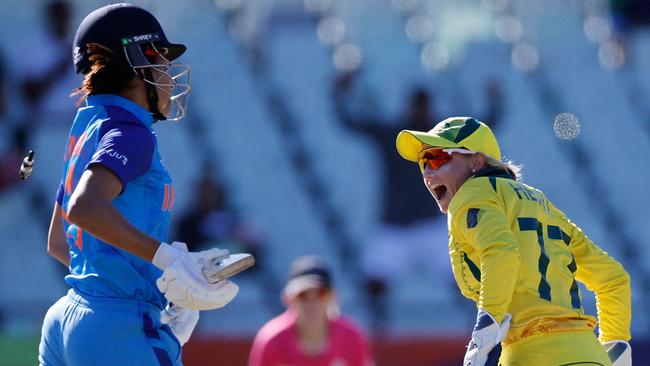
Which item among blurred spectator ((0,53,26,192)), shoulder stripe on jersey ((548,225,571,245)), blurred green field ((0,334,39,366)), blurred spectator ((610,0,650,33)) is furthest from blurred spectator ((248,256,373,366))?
blurred spectator ((610,0,650,33))

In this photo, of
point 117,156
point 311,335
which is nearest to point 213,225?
point 311,335

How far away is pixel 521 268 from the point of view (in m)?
3.81

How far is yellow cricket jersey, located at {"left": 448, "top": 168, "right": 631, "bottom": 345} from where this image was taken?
3.68 metres

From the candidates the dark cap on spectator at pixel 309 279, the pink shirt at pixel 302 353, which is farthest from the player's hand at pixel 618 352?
the dark cap on spectator at pixel 309 279

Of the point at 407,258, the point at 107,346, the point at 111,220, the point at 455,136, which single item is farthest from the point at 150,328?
the point at 407,258

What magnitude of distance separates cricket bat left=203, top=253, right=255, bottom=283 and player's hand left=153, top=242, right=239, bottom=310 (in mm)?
14

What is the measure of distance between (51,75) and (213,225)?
7.54ft

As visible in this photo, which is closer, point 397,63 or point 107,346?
point 107,346

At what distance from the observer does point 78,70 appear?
3.74 m

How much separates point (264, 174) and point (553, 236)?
7272mm

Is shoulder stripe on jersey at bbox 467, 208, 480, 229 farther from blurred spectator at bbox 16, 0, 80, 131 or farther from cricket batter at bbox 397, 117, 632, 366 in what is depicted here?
blurred spectator at bbox 16, 0, 80, 131

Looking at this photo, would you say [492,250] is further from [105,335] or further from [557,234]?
[105,335]

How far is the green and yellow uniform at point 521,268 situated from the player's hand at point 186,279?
2.92 ft

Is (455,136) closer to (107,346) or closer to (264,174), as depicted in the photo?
(107,346)
